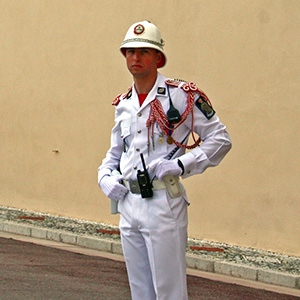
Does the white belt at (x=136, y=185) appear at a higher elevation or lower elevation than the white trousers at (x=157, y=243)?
higher

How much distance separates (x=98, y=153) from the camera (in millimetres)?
11195

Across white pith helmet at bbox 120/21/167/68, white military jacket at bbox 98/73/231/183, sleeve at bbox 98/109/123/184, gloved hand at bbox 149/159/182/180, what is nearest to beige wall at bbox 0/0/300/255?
sleeve at bbox 98/109/123/184

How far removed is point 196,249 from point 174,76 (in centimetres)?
254

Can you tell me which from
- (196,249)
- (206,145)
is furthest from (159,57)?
(196,249)

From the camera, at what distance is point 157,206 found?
12.9 ft

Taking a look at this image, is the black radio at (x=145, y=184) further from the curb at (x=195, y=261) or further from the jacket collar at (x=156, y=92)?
the curb at (x=195, y=261)

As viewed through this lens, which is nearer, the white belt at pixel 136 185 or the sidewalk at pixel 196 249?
the white belt at pixel 136 185

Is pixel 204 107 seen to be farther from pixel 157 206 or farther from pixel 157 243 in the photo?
pixel 157 243

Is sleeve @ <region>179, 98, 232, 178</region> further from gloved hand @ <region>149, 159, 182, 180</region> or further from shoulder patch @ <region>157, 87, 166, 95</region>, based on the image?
shoulder patch @ <region>157, 87, 166, 95</region>

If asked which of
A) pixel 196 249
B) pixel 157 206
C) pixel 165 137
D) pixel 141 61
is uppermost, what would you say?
pixel 141 61

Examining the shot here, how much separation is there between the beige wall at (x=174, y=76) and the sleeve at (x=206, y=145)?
481 cm

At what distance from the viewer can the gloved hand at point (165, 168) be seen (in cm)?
389

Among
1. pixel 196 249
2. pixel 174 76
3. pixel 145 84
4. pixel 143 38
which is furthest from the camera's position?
pixel 174 76

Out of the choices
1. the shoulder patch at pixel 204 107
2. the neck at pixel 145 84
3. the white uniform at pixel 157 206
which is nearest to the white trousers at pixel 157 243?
the white uniform at pixel 157 206
